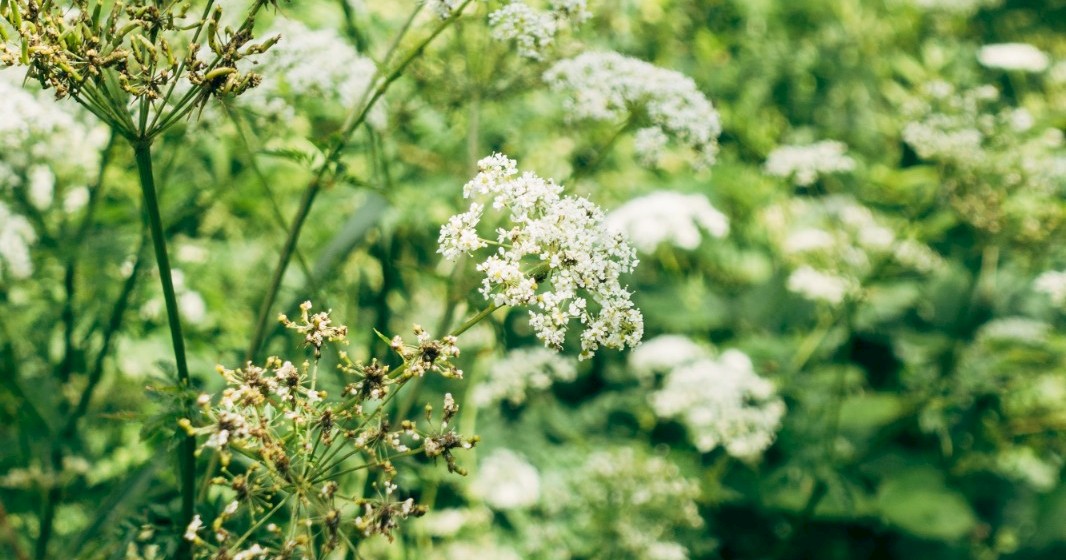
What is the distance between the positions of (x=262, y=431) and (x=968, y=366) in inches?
182

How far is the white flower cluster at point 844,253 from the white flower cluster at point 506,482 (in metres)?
1.97

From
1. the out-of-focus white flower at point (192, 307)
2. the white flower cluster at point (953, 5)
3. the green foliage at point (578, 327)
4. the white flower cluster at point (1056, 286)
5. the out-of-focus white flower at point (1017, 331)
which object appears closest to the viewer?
the green foliage at point (578, 327)

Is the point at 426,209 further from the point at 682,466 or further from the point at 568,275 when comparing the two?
the point at 568,275

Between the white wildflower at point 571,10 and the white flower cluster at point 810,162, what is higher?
the white wildflower at point 571,10

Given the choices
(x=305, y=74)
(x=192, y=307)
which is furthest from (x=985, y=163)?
(x=192, y=307)

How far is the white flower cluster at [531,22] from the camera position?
275 cm

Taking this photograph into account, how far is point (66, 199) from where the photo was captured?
404 cm

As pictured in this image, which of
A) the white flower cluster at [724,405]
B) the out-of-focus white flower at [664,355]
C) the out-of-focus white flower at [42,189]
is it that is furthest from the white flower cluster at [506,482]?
the out-of-focus white flower at [42,189]

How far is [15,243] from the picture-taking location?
3365 millimetres

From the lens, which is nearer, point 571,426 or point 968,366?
point 968,366

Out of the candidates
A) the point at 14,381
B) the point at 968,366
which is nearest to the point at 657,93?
the point at 14,381

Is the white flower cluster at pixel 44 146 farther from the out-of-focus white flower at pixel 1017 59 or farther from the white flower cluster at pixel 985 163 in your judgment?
the out-of-focus white flower at pixel 1017 59

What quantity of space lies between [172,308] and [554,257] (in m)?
0.83

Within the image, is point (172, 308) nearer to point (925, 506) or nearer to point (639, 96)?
point (639, 96)
